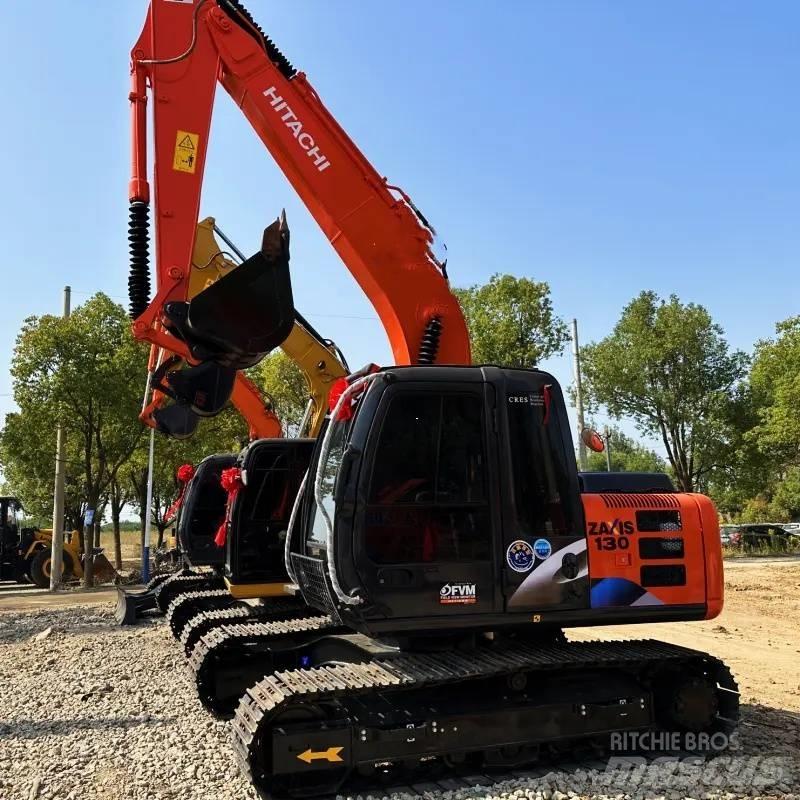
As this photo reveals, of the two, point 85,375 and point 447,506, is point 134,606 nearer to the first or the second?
A: point 447,506

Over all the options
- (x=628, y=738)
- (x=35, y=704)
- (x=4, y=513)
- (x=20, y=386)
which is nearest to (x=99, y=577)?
(x=4, y=513)

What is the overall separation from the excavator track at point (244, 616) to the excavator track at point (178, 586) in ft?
10.6

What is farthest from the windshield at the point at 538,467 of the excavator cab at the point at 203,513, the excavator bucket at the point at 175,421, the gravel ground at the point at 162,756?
the excavator cab at the point at 203,513

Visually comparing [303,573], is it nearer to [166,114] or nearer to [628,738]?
[628,738]

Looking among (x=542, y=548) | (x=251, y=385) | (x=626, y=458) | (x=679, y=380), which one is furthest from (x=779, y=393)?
(x=626, y=458)

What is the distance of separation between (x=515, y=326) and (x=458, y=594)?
1931 cm

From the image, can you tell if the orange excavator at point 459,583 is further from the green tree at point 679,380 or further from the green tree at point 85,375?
the green tree at point 679,380

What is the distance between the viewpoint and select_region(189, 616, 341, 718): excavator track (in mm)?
6367

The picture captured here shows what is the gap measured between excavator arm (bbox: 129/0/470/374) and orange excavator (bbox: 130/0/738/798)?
0.66 meters

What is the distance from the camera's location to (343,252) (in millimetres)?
7129

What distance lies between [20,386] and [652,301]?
22184 millimetres

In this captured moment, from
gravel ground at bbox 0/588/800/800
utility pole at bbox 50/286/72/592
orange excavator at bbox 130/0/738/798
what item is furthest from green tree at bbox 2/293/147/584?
orange excavator at bbox 130/0/738/798

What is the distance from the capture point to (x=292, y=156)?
6984mm

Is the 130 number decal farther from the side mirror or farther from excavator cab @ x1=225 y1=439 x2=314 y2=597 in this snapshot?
excavator cab @ x1=225 y1=439 x2=314 y2=597
